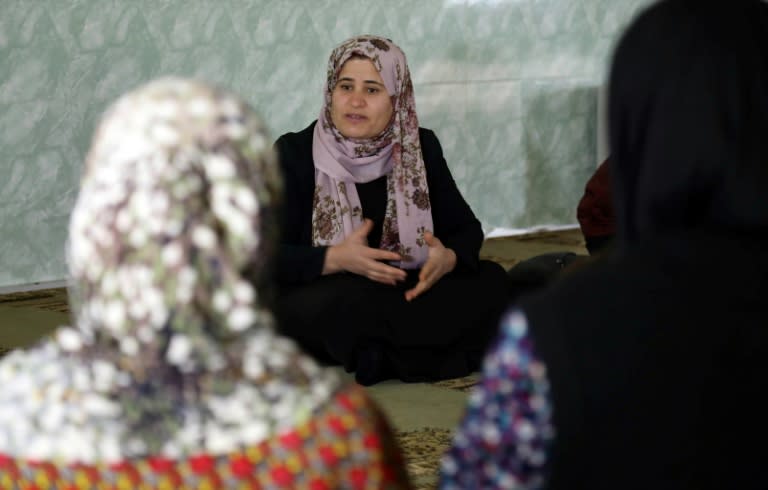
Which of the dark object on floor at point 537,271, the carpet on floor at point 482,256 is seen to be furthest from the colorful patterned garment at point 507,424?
the dark object on floor at point 537,271

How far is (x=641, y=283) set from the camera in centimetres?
110

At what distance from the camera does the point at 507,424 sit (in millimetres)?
1108

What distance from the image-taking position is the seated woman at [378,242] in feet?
11.9

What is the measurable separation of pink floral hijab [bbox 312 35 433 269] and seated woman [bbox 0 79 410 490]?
2.73m

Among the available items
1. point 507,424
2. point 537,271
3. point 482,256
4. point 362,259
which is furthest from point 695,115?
point 482,256

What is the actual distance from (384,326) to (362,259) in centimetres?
22

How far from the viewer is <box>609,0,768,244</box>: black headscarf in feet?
3.71

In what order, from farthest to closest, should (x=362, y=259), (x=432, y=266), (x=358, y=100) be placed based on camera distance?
(x=358, y=100) → (x=432, y=266) → (x=362, y=259)

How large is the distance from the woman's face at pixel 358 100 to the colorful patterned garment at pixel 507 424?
273 centimetres

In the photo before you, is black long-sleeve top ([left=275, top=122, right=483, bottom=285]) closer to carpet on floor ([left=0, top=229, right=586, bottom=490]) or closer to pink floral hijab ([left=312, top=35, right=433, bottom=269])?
pink floral hijab ([left=312, top=35, right=433, bottom=269])

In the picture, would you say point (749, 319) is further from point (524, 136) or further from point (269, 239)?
point (524, 136)

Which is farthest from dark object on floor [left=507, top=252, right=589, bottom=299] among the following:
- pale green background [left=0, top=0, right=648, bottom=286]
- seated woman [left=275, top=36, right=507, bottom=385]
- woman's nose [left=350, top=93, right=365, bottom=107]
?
pale green background [left=0, top=0, right=648, bottom=286]

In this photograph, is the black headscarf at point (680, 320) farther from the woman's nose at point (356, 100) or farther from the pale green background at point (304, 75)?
the pale green background at point (304, 75)

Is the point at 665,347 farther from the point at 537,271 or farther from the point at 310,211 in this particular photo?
the point at 537,271
